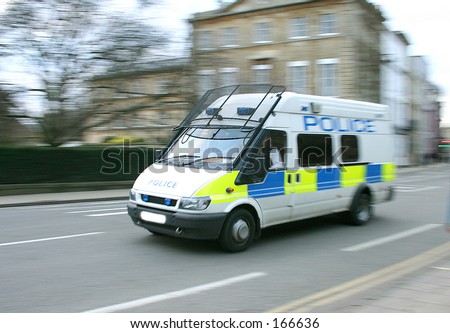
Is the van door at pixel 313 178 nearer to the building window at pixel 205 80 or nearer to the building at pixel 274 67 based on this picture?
the building at pixel 274 67

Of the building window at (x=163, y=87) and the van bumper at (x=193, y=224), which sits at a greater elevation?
the building window at (x=163, y=87)

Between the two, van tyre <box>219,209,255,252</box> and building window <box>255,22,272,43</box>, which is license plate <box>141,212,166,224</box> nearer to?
van tyre <box>219,209,255,252</box>

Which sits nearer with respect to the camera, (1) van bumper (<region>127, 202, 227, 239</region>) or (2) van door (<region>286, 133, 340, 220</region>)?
(1) van bumper (<region>127, 202, 227, 239</region>)

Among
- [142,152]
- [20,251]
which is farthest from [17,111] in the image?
[20,251]

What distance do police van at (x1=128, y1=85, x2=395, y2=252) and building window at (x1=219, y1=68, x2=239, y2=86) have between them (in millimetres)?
13016

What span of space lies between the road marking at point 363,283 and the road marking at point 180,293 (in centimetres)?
96

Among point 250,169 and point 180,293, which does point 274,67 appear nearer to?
point 250,169

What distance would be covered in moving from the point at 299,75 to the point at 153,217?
3175 cm

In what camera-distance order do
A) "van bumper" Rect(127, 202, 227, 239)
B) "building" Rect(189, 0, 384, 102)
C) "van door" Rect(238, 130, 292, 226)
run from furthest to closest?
1. "building" Rect(189, 0, 384, 102)
2. "van door" Rect(238, 130, 292, 226)
3. "van bumper" Rect(127, 202, 227, 239)

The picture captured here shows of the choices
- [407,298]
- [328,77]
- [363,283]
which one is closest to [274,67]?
[328,77]

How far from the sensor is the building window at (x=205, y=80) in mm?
21047

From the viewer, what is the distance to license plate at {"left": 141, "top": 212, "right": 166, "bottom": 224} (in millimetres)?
6691

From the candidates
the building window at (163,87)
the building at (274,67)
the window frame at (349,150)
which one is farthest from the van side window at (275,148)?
the building window at (163,87)

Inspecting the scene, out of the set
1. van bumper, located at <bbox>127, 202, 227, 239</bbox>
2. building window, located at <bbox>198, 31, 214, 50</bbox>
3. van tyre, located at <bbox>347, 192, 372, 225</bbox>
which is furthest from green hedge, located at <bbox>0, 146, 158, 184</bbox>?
van tyre, located at <bbox>347, 192, 372, 225</bbox>
